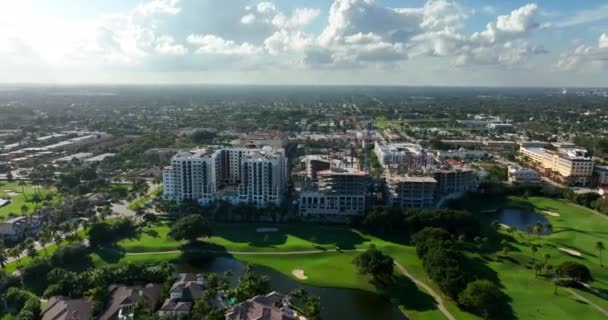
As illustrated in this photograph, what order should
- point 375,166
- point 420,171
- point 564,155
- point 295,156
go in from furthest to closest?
point 295,156 < point 375,166 < point 564,155 < point 420,171

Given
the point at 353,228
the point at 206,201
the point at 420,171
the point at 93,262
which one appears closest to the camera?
the point at 93,262

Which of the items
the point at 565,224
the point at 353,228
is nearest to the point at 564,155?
the point at 565,224

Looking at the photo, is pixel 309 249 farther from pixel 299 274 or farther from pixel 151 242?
pixel 151 242

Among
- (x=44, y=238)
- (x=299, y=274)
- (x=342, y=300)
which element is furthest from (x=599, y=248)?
(x=44, y=238)

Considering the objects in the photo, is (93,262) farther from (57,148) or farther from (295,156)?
(57,148)

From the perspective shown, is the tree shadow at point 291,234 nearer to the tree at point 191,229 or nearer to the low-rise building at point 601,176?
the tree at point 191,229

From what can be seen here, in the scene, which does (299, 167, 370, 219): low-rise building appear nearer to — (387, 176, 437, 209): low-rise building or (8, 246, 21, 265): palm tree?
(387, 176, 437, 209): low-rise building

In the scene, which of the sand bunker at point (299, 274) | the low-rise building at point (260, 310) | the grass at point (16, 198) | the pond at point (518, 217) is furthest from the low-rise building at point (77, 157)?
the pond at point (518, 217)
